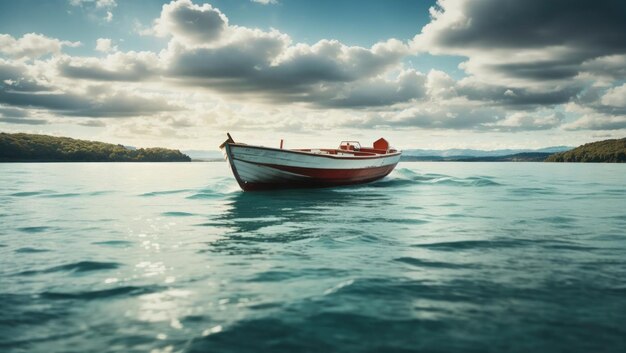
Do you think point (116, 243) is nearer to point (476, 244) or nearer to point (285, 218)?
point (285, 218)

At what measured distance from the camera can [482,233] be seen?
12.6m

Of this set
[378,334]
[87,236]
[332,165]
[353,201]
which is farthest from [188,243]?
[332,165]

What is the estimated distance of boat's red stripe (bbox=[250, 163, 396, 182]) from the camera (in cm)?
2652

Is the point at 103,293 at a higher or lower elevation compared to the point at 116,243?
higher

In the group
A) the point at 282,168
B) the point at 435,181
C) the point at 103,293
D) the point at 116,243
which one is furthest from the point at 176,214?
the point at 435,181

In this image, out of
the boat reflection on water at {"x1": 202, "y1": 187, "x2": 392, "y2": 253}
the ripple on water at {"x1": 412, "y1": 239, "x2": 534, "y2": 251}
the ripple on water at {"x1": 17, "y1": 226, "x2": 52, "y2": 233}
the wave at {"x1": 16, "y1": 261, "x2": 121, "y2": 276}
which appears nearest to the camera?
the wave at {"x1": 16, "y1": 261, "x2": 121, "y2": 276}

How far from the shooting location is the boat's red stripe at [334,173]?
26522 millimetres

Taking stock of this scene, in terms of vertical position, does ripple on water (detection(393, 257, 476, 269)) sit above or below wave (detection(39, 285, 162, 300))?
above

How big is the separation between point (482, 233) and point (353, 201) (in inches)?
411

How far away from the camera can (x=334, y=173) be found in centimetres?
2942

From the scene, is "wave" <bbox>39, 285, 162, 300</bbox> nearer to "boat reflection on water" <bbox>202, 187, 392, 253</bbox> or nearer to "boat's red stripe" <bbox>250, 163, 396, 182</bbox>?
"boat reflection on water" <bbox>202, 187, 392, 253</bbox>

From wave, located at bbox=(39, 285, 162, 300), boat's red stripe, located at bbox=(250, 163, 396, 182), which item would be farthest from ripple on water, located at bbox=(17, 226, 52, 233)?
boat's red stripe, located at bbox=(250, 163, 396, 182)

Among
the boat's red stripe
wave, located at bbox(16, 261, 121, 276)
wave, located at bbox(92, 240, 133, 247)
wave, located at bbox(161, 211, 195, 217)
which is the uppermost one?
the boat's red stripe

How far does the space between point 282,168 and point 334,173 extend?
4.84m
